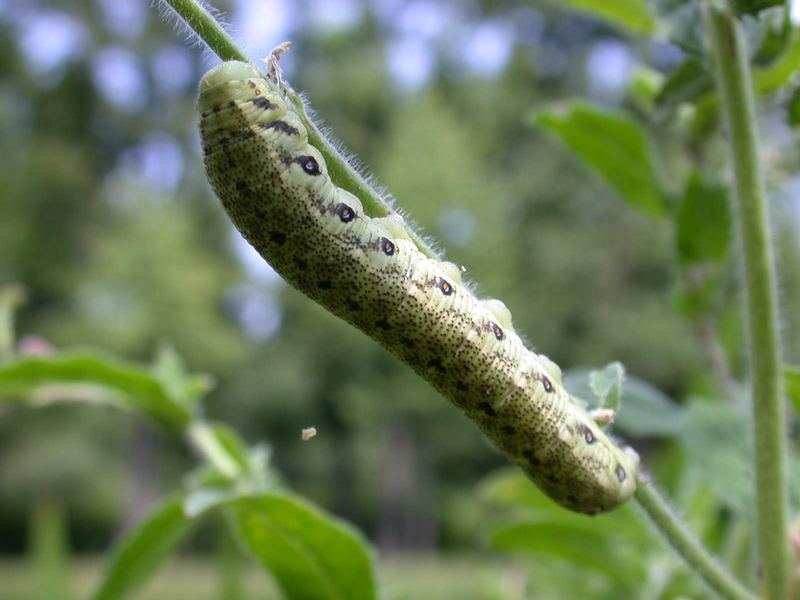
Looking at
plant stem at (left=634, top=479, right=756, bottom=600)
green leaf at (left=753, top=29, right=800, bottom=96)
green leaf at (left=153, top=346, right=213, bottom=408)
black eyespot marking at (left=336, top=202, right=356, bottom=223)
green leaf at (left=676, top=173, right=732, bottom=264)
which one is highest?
green leaf at (left=753, top=29, right=800, bottom=96)

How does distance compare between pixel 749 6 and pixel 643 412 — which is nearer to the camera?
pixel 749 6

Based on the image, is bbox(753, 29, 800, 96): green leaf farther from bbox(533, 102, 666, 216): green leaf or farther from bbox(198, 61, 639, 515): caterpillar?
bbox(198, 61, 639, 515): caterpillar

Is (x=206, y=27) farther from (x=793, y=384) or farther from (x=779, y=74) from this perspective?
(x=779, y=74)

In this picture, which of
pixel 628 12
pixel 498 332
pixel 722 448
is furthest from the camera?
pixel 628 12

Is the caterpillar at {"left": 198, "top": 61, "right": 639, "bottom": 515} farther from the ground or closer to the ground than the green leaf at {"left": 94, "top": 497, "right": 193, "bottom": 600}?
farther from the ground

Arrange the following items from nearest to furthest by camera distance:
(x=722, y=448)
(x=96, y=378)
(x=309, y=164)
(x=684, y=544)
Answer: (x=684, y=544)
(x=309, y=164)
(x=722, y=448)
(x=96, y=378)

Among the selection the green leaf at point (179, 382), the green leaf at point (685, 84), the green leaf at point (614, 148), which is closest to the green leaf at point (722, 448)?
the green leaf at point (614, 148)

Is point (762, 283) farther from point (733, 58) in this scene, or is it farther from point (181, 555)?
point (181, 555)

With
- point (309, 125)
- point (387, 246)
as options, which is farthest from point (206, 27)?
point (387, 246)

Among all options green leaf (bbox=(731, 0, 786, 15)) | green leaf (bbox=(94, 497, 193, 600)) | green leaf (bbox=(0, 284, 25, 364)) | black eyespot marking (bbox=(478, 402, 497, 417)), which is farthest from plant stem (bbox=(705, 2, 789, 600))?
green leaf (bbox=(0, 284, 25, 364))
